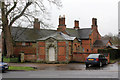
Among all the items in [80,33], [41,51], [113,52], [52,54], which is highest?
[80,33]

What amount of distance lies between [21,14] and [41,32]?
12.5 meters

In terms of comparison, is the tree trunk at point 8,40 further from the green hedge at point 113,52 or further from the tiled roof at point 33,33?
the green hedge at point 113,52

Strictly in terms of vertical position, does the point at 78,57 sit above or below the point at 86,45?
below

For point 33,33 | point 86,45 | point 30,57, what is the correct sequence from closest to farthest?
point 30,57 < point 33,33 < point 86,45

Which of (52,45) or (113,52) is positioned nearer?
(52,45)

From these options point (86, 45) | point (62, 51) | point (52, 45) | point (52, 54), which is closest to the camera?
point (62, 51)

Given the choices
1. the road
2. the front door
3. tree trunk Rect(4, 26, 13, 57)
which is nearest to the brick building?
the front door

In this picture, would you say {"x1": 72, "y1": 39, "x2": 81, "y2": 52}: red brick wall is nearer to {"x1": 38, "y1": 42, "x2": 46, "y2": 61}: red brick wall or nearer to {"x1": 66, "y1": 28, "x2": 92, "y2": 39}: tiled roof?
{"x1": 38, "y1": 42, "x2": 46, "y2": 61}: red brick wall

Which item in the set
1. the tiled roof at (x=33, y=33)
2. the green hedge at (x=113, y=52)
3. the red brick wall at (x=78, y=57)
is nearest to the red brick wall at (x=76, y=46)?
the red brick wall at (x=78, y=57)

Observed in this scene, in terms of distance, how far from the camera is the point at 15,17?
100.0 ft

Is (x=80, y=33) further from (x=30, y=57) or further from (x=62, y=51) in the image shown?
(x=30, y=57)

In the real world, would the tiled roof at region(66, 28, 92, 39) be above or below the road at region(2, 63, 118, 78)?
above

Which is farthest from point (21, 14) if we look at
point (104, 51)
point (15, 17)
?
point (104, 51)

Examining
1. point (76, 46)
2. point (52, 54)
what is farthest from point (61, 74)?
point (76, 46)
